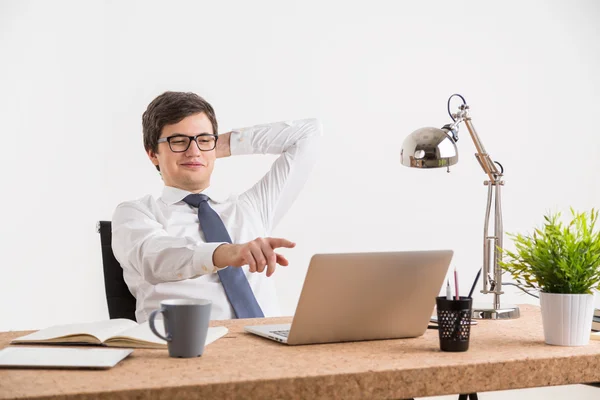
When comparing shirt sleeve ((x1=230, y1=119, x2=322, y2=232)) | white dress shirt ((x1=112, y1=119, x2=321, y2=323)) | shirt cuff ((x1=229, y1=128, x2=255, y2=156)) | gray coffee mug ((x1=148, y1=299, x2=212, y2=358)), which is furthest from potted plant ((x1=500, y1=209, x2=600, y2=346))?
shirt cuff ((x1=229, y1=128, x2=255, y2=156))

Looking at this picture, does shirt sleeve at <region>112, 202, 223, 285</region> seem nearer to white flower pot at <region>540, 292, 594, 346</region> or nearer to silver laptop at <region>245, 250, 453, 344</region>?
silver laptop at <region>245, 250, 453, 344</region>

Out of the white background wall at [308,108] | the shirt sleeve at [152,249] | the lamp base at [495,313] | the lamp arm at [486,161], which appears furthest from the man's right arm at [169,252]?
the white background wall at [308,108]

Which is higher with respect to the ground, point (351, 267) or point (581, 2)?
point (581, 2)

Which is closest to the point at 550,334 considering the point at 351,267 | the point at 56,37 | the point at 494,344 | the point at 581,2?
the point at 494,344

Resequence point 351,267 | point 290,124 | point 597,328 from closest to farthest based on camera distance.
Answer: point 351,267
point 597,328
point 290,124

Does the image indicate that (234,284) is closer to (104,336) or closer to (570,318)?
(104,336)

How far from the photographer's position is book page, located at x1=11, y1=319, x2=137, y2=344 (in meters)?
1.27

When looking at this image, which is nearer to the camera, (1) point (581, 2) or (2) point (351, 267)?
(2) point (351, 267)

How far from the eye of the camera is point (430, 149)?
1.73 meters

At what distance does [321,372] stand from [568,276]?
522mm

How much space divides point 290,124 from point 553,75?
5.99 ft

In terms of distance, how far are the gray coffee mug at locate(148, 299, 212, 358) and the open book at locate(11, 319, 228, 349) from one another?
78 millimetres

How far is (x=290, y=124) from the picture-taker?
8.69 ft

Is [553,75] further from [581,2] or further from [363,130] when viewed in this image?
[363,130]
